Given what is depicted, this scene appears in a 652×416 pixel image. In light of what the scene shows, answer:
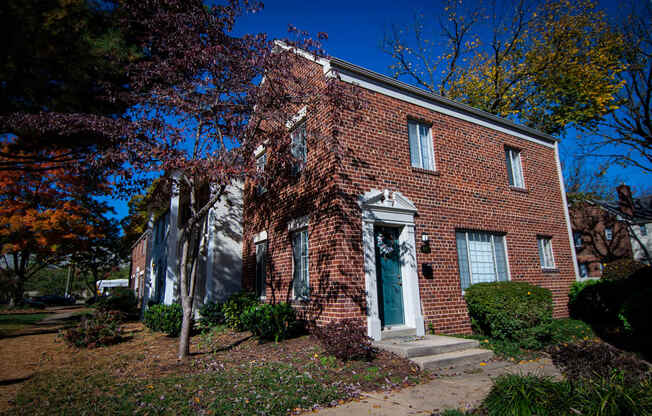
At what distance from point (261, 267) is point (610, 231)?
29662mm

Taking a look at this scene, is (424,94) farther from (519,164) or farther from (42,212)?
(42,212)

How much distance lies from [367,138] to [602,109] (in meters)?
16.4

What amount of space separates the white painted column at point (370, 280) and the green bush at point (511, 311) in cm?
280

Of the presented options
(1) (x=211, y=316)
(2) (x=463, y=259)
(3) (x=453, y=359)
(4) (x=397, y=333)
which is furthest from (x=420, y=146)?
(1) (x=211, y=316)

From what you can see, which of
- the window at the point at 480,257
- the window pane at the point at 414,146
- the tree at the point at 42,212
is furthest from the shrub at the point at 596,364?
the tree at the point at 42,212

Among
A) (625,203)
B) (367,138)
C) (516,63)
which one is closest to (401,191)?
(367,138)

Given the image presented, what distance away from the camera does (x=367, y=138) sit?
357 inches

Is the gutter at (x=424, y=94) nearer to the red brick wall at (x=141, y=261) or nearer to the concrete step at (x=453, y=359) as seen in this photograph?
the concrete step at (x=453, y=359)

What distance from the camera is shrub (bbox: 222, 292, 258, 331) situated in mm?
10463

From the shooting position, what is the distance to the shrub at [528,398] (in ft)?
12.1

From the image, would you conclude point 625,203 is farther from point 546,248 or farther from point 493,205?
point 493,205

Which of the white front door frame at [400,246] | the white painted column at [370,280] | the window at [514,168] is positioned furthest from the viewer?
the window at [514,168]

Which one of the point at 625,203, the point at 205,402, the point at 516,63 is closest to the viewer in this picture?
the point at 205,402

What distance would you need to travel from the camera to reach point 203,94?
8164 millimetres
